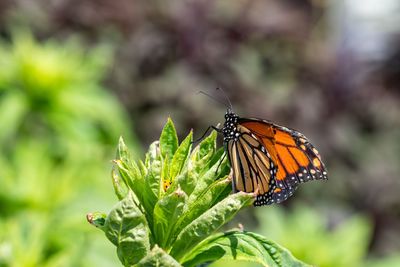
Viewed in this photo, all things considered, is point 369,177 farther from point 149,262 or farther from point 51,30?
point 149,262

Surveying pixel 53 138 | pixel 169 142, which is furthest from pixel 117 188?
pixel 53 138

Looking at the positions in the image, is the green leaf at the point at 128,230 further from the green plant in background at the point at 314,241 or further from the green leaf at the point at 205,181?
the green plant in background at the point at 314,241

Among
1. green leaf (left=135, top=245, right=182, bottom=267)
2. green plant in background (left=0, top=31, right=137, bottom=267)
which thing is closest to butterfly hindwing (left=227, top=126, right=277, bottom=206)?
green leaf (left=135, top=245, right=182, bottom=267)

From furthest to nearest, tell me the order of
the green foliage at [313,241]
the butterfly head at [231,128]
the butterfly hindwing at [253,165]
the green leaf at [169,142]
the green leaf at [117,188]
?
1. the green foliage at [313,241]
2. the butterfly head at [231,128]
3. the butterfly hindwing at [253,165]
4. the green leaf at [169,142]
5. the green leaf at [117,188]

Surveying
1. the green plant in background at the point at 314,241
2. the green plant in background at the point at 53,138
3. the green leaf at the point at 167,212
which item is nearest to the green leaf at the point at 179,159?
the green leaf at the point at 167,212

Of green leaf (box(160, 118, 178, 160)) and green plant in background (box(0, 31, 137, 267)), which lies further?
green plant in background (box(0, 31, 137, 267))

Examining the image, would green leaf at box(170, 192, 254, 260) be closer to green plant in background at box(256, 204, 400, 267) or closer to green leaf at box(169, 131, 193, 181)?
green leaf at box(169, 131, 193, 181)
